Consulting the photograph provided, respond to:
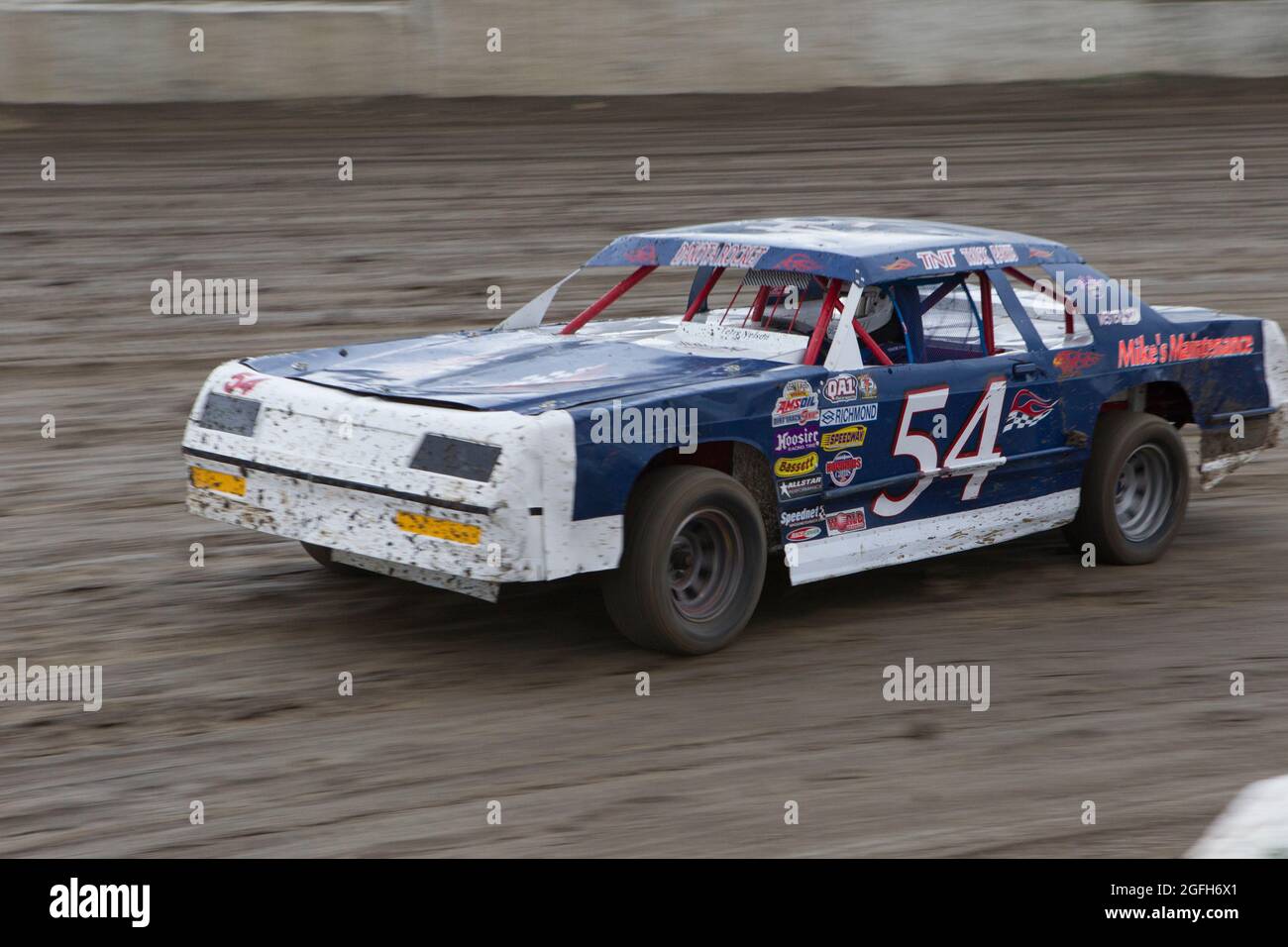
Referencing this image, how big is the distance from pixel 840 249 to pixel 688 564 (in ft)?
4.76

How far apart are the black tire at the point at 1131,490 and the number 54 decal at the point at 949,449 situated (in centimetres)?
73

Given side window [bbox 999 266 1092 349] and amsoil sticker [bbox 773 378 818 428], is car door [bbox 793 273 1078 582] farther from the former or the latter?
side window [bbox 999 266 1092 349]

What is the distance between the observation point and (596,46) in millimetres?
20000

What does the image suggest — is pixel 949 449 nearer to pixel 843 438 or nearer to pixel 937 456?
pixel 937 456

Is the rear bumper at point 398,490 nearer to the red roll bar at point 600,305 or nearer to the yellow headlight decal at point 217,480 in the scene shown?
the yellow headlight decal at point 217,480

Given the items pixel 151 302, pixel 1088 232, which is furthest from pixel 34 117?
pixel 1088 232

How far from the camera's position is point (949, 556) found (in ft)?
24.9

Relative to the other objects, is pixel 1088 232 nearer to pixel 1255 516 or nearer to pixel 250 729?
pixel 1255 516

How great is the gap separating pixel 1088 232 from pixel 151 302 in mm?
8480

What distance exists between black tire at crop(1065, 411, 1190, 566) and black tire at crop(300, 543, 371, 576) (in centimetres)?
311

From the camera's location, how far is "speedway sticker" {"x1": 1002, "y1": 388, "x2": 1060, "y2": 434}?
6.73m

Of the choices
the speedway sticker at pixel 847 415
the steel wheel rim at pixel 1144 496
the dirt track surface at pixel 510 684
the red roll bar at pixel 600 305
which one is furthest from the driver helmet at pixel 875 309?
the steel wheel rim at pixel 1144 496

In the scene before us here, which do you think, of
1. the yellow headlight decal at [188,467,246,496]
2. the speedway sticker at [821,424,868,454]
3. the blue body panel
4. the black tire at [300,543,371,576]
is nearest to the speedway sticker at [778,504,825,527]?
the blue body panel

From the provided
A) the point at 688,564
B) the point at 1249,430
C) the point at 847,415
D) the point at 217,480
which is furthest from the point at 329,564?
the point at 1249,430
